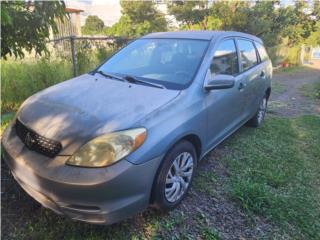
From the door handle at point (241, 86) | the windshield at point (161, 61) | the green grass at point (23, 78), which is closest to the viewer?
the windshield at point (161, 61)

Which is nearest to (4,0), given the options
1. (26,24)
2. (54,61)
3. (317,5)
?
(26,24)

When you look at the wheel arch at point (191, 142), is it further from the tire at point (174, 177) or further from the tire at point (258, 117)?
the tire at point (258, 117)

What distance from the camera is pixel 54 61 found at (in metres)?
6.29

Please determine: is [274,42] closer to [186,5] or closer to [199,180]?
[186,5]

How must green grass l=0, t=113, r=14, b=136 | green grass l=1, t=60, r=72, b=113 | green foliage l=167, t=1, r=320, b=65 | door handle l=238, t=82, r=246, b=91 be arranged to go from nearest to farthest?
door handle l=238, t=82, r=246, b=91, green grass l=0, t=113, r=14, b=136, green grass l=1, t=60, r=72, b=113, green foliage l=167, t=1, r=320, b=65

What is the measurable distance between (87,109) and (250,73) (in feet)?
9.53

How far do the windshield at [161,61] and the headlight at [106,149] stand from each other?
3.25ft

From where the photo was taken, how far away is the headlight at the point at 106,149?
94.5 inches

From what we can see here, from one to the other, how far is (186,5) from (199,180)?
64.9ft

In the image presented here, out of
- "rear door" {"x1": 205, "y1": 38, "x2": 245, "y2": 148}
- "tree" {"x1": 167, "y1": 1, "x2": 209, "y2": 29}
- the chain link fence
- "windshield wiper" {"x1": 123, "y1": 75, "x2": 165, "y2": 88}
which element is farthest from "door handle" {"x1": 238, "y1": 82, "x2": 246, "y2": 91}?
"tree" {"x1": 167, "y1": 1, "x2": 209, "y2": 29}

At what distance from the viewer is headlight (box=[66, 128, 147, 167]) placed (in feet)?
7.88

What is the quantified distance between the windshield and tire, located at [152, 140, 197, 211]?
71 centimetres

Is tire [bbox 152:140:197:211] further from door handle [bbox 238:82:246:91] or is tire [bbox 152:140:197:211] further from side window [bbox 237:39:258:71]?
side window [bbox 237:39:258:71]

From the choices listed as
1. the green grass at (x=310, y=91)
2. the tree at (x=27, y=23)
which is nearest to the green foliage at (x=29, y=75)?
the tree at (x=27, y=23)
